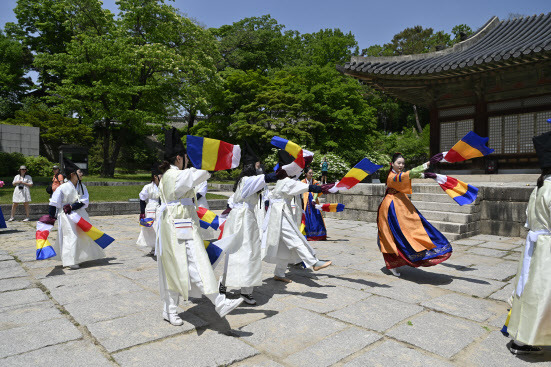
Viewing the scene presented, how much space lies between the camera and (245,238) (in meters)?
4.25

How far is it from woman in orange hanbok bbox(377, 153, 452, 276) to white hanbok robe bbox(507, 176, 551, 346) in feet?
7.00

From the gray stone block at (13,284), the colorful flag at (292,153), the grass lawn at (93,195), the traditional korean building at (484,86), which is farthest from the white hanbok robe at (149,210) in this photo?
the grass lawn at (93,195)

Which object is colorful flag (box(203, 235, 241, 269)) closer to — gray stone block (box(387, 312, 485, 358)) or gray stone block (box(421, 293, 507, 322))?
gray stone block (box(387, 312, 485, 358))

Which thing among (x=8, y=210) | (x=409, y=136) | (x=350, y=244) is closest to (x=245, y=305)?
(x=350, y=244)

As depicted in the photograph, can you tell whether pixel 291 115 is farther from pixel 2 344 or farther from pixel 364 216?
pixel 2 344

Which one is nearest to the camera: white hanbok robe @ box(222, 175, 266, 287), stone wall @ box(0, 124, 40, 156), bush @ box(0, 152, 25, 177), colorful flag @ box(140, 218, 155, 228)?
white hanbok robe @ box(222, 175, 266, 287)

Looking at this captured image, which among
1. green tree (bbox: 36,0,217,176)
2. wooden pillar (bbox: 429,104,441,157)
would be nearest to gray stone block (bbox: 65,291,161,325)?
wooden pillar (bbox: 429,104,441,157)

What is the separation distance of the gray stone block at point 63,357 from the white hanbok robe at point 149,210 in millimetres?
3807

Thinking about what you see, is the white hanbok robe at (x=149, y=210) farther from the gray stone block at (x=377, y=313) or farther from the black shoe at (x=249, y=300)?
the gray stone block at (x=377, y=313)

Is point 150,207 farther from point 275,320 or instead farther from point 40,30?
point 40,30

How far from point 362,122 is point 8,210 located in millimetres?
19653

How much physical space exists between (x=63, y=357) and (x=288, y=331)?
73.6 inches

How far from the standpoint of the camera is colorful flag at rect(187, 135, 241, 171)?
12.0ft

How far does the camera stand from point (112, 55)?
22.3 metres
